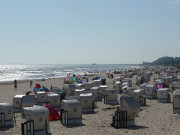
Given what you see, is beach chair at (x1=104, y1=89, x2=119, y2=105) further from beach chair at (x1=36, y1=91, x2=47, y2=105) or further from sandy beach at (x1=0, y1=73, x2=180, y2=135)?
beach chair at (x1=36, y1=91, x2=47, y2=105)

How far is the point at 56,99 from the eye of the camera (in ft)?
58.1

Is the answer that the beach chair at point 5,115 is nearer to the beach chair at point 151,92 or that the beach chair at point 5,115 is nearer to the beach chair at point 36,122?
the beach chair at point 36,122

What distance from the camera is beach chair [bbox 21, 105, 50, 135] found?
35.4 ft

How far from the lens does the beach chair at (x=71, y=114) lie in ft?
43.9

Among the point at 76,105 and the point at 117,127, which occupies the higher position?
the point at 76,105

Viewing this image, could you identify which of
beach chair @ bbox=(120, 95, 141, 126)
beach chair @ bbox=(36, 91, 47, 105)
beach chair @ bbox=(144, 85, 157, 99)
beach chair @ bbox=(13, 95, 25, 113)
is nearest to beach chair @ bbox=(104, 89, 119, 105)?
beach chair @ bbox=(144, 85, 157, 99)

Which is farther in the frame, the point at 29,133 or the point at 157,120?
the point at 157,120

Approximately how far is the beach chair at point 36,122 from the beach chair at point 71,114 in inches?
82.2

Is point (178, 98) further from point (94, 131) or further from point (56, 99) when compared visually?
point (56, 99)

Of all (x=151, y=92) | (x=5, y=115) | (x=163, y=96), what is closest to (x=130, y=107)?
Result: (x=5, y=115)

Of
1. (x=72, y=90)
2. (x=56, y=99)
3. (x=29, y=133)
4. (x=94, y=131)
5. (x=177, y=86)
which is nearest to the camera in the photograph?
(x=29, y=133)

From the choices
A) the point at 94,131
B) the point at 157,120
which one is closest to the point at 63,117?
the point at 94,131

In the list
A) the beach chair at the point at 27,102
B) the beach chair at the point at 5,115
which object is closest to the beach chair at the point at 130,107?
the beach chair at the point at 5,115

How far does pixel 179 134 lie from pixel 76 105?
17.6 feet
